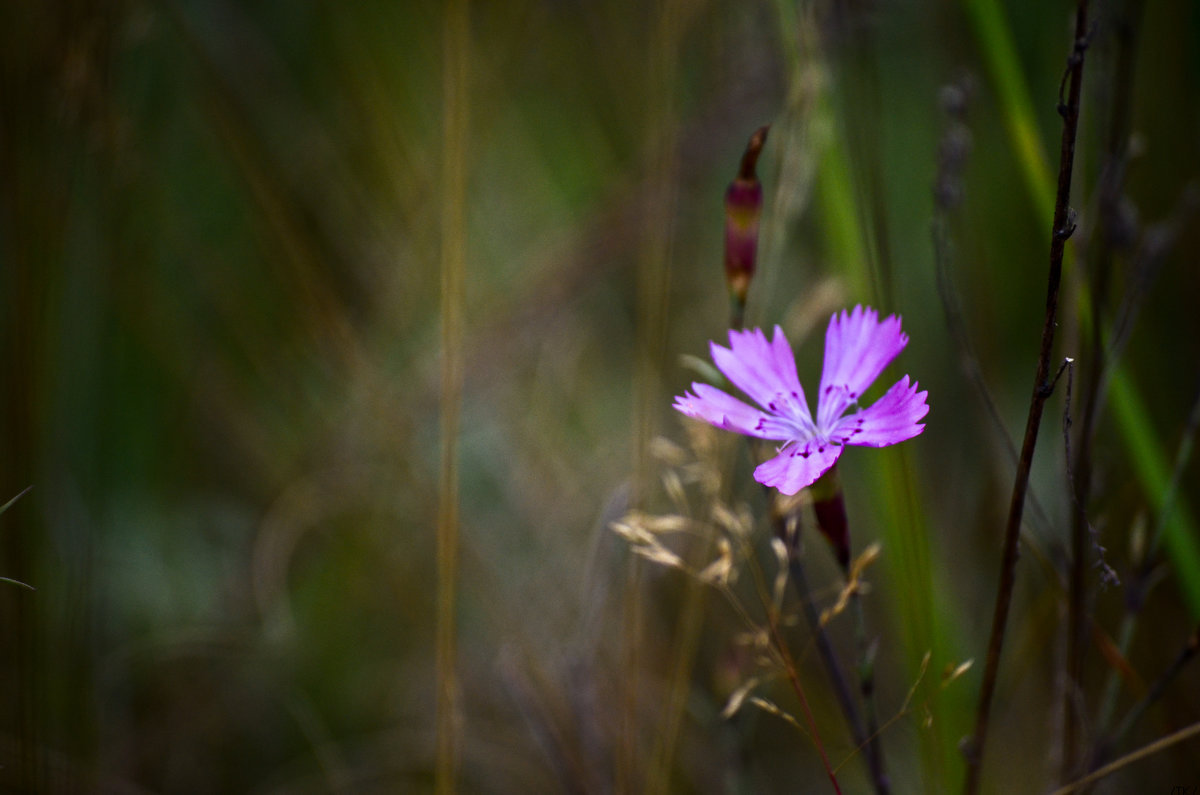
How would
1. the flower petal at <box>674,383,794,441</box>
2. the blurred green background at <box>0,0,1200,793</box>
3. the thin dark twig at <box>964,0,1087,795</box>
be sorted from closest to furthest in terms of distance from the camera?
the thin dark twig at <box>964,0,1087,795</box> → the flower petal at <box>674,383,794,441</box> → the blurred green background at <box>0,0,1200,793</box>

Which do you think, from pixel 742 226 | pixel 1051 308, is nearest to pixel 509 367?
pixel 742 226

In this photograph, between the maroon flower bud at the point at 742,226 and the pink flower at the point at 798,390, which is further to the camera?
the maroon flower bud at the point at 742,226

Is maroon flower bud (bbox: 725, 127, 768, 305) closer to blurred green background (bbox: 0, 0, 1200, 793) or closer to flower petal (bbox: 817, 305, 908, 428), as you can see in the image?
flower petal (bbox: 817, 305, 908, 428)

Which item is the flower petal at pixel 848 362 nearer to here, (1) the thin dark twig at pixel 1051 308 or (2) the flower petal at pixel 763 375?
(2) the flower petal at pixel 763 375

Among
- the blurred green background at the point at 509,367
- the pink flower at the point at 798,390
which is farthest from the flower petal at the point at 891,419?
the blurred green background at the point at 509,367

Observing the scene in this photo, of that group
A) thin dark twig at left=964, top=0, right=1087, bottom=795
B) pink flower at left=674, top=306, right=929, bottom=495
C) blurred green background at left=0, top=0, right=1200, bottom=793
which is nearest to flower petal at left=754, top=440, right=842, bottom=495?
pink flower at left=674, top=306, right=929, bottom=495

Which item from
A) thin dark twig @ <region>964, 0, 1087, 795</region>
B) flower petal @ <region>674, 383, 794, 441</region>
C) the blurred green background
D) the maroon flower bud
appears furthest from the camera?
the blurred green background

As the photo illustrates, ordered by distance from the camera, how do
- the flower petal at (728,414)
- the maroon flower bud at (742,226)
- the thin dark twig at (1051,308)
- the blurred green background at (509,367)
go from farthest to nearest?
1. the blurred green background at (509,367)
2. the maroon flower bud at (742,226)
3. the flower petal at (728,414)
4. the thin dark twig at (1051,308)

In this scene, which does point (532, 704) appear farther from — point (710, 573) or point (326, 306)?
point (326, 306)

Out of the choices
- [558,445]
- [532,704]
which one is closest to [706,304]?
[558,445]
